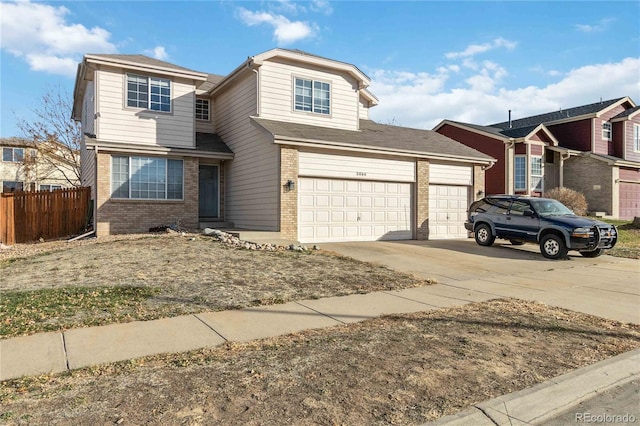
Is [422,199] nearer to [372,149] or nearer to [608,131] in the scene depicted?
[372,149]

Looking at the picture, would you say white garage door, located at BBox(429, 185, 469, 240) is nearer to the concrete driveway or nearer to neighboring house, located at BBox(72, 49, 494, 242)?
neighboring house, located at BBox(72, 49, 494, 242)

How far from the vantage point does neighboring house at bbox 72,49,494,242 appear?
47.8ft

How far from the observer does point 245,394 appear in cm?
354

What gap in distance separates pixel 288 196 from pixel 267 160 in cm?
160

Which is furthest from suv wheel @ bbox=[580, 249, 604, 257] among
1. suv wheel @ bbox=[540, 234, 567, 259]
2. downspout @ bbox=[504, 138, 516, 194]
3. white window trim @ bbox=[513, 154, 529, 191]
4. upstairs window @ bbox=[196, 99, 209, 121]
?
upstairs window @ bbox=[196, 99, 209, 121]

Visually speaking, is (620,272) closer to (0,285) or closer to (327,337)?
(327,337)

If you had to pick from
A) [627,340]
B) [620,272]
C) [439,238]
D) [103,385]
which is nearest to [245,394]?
[103,385]

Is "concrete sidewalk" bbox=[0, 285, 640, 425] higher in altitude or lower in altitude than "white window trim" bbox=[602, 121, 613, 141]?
lower

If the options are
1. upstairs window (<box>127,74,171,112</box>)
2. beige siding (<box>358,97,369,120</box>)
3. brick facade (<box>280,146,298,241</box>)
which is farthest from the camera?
beige siding (<box>358,97,369,120</box>)

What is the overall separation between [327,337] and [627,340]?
11.9 ft

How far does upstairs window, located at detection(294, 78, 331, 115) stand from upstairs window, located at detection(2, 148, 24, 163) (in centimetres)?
3056

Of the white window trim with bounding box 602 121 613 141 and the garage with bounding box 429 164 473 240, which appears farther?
the white window trim with bounding box 602 121 613 141

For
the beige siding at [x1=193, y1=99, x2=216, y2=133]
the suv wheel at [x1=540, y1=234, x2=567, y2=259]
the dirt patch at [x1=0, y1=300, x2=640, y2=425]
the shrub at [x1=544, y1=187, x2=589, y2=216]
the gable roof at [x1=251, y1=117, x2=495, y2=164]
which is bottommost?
the dirt patch at [x1=0, y1=300, x2=640, y2=425]

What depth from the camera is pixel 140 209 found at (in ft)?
51.7
